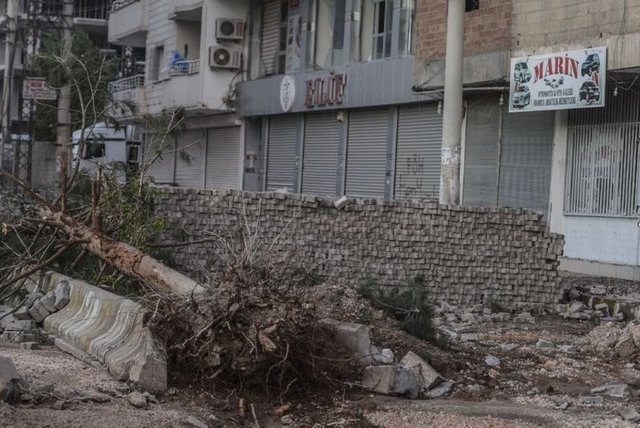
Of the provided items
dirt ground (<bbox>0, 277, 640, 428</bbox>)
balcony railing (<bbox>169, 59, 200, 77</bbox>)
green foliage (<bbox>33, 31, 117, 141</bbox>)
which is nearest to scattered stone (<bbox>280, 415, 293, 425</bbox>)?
dirt ground (<bbox>0, 277, 640, 428</bbox>)

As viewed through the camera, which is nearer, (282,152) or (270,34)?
(282,152)

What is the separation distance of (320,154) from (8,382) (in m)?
20.9

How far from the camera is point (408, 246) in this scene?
43.5 feet

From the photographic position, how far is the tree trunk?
855 cm

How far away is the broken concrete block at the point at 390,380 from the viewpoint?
7664 mm

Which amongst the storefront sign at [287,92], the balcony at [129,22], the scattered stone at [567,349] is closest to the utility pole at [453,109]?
the scattered stone at [567,349]

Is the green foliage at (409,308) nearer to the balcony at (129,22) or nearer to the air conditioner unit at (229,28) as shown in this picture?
the air conditioner unit at (229,28)

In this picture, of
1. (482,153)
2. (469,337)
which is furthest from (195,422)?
(482,153)

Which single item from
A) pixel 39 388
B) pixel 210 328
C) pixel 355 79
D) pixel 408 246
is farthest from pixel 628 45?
pixel 39 388

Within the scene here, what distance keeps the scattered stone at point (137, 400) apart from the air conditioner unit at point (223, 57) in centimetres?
2359

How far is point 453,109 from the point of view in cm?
1636

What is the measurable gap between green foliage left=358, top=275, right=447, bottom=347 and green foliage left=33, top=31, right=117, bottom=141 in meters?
4.81

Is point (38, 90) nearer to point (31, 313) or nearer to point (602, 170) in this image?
point (602, 170)

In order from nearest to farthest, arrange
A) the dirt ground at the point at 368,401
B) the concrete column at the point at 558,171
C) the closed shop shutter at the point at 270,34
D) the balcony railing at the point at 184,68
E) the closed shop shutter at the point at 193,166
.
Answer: the dirt ground at the point at 368,401 → the concrete column at the point at 558,171 → the closed shop shutter at the point at 270,34 → the balcony railing at the point at 184,68 → the closed shop shutter at the point at 193,166
